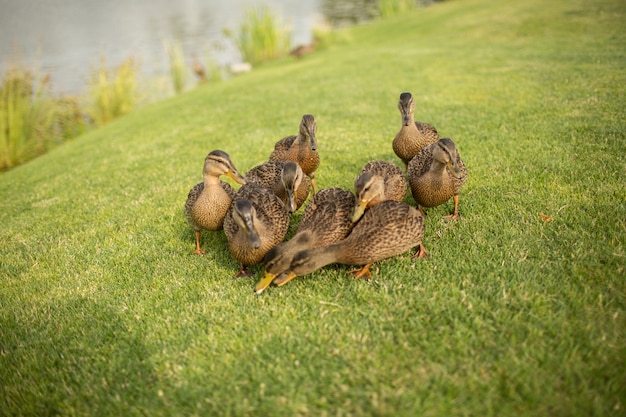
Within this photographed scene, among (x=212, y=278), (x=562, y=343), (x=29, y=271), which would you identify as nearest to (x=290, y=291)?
(x=212, y=278)

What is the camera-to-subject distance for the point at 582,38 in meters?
13.0

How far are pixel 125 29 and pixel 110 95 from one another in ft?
74.7

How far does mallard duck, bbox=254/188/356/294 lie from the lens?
144 inches

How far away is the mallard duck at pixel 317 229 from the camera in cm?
366

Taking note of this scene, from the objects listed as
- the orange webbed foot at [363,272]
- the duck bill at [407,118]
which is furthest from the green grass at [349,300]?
the duck bill at [407,118]

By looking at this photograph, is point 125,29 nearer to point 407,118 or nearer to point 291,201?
point 407,118

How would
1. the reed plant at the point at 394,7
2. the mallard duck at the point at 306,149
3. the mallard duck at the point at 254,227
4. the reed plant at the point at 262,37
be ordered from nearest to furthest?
1. the mallard duck at the point at 254,227
2. the mallard duck at the point at 306,149
3. the reed plant at the point at 262,37
4. the reed plant at the point at 394,7

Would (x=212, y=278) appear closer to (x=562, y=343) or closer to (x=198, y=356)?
(x=198, y=356)

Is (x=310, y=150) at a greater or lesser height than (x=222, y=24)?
lesser

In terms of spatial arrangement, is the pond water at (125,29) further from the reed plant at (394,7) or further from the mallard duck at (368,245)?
the mallard duck at (368,245)

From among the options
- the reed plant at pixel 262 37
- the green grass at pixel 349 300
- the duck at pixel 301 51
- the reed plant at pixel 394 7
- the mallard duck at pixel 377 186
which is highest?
the reed plant at pixel 394 7

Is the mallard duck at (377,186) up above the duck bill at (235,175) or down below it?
below

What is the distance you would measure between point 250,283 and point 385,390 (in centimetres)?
173

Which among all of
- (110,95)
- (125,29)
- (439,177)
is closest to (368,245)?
(439,177)
